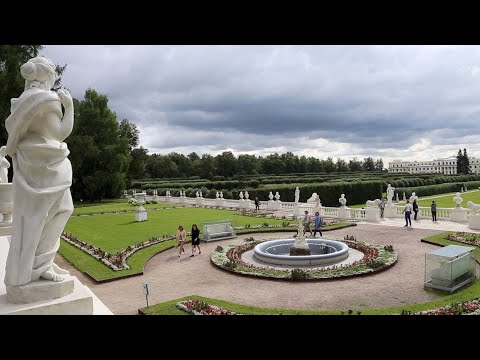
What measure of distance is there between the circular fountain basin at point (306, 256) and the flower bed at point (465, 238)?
17.7ft

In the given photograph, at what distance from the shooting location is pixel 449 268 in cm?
1016

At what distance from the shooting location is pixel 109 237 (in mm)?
19891

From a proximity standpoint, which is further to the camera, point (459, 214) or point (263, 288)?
point (459, 214)

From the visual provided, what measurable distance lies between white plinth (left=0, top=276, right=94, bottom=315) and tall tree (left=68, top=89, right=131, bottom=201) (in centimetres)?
4451

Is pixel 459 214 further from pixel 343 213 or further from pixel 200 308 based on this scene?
pixel 200 308

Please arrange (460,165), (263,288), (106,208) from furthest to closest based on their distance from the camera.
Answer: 1. (460,165)
2. (106,208)
3. (263,288)

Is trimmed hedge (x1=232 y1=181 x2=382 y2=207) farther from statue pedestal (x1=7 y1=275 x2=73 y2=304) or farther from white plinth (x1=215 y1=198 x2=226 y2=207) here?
statue pedestal (x1=7 y1=275 x2=73 y2=304)

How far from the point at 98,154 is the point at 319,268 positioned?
135 ft

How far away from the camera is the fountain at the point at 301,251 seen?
44.3 ft

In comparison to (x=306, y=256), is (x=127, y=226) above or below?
above

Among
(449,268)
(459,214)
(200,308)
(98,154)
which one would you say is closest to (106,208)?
(98,154)

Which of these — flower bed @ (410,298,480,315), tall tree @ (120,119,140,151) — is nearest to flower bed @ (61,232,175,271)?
flower bed @ (410,298,480,315)
